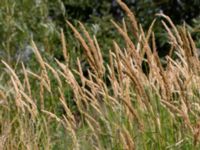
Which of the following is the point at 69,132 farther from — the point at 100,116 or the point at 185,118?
the point at 185,118

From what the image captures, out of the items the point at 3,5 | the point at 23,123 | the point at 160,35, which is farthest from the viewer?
the point at 160,35

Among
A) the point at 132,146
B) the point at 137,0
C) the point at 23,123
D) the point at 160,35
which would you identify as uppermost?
the point at 137,0

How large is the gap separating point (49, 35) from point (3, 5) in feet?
1.49

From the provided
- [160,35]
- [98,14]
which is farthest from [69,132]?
[98,14]

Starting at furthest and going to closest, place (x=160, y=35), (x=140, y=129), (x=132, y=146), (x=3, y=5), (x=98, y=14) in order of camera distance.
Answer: (x=98, y=14) → (x=160, y=35) → (x=3, y=5) → (x=140, y=129) → (x=132, y=146)

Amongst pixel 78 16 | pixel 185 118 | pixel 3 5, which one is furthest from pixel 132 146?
pixel 78 16

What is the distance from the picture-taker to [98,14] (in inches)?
275

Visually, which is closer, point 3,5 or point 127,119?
point 127,119

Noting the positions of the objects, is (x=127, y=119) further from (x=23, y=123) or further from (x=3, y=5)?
(x=3, y=5)

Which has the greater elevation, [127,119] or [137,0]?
[137,0]

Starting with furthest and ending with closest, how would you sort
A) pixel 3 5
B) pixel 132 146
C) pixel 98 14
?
pixel 98 14 < pixel 3 5 < pixel 132 146

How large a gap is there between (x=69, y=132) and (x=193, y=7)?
3700mm

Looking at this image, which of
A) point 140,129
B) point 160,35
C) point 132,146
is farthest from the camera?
point 160,35

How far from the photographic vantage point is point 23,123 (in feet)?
11.9
